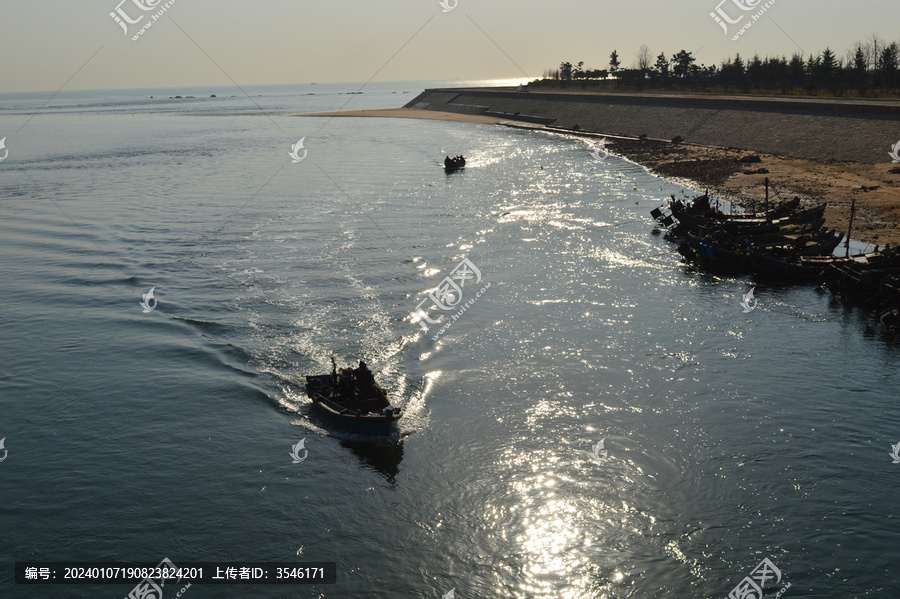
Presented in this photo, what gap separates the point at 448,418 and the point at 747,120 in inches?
3138

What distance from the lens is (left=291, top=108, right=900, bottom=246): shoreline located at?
50.8 m

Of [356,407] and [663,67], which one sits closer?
[356,407]

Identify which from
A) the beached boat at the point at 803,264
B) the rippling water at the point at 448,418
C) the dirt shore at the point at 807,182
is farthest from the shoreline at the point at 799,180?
the rippling water at the point at 448,418

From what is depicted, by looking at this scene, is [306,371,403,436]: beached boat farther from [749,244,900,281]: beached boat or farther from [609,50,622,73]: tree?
[609,50,622,73]: tree

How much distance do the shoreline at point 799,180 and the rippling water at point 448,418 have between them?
13.7 m

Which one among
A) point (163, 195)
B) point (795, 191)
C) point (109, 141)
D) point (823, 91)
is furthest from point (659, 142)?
point (109, 141)

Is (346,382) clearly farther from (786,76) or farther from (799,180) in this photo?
(786,76)

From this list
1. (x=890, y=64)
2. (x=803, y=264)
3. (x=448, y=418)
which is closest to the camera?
(x=448, y=418)

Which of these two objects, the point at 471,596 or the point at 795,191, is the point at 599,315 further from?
the point at 795,191

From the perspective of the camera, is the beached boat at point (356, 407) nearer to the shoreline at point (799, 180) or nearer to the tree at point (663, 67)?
the shoreline at point (799, 180)

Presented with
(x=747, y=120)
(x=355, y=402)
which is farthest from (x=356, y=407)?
(x=747, y=120)

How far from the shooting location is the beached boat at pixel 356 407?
25.0m

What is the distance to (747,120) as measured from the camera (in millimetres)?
89875

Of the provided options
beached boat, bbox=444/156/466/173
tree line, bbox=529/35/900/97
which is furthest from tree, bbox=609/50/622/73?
beached boat, bbox=444/156/466/173
